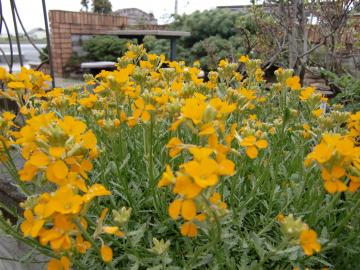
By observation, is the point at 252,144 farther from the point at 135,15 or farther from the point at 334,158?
the point at 135,15

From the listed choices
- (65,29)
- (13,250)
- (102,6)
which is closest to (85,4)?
(102,6)

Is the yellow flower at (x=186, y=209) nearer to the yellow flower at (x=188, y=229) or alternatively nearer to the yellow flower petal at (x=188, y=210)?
the yellow flower petal at (x=188, y=210)

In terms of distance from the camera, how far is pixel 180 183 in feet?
2.43

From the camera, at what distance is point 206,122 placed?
2.89 ft

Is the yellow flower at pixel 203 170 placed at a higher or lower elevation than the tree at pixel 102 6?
lower

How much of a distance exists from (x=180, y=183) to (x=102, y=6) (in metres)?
15.0

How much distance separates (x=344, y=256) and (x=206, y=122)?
870 mm

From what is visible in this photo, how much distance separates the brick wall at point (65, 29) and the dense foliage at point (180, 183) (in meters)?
7.59

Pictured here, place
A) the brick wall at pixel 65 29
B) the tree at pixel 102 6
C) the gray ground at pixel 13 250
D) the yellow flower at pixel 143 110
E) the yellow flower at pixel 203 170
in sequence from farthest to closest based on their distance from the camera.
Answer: the tree at pixel 102 6 < the brick wall at pixel 65 29 < the gray ground at pixel 13 250 < the yellow flower at pixel 143 110 < the yellow flower at pixel 203 170

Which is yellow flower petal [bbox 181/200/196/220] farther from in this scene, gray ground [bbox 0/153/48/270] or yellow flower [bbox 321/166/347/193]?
gray ground [bbox 0/153/48/270]

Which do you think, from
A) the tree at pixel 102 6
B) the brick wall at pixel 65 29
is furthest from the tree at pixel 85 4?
the brick wall at pixel 65 29

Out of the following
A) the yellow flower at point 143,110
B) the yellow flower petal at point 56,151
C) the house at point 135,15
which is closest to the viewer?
the yellow flower petal at point 56,151

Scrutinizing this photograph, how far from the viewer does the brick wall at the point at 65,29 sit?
890cm

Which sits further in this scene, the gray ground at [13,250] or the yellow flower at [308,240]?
the gray ground at [13,250]
